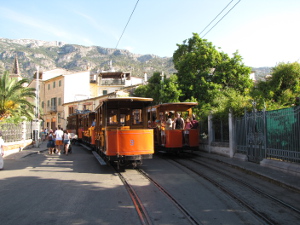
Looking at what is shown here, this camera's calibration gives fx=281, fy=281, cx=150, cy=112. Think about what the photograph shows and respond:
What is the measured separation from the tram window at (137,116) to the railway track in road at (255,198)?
10.9 feet

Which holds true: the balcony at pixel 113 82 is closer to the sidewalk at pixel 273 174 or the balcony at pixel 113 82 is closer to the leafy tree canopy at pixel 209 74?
the leafy tree canopy at pixel 209 74

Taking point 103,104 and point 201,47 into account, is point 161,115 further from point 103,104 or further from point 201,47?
point 201,47

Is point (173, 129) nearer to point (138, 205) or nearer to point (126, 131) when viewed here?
point (126, 131)

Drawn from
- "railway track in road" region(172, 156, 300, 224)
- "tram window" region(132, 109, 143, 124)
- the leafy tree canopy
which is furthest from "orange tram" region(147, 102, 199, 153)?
the leafy tree canopy

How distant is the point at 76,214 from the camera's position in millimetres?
5523

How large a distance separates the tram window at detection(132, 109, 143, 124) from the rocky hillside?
104669 mm

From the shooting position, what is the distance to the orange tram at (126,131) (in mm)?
10461

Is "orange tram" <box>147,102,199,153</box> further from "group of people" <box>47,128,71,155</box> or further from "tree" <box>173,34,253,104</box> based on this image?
"tree" <box>173,34,253,104</box>

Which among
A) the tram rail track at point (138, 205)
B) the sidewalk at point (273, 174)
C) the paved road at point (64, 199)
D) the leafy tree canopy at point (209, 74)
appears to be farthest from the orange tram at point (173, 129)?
the leafy tree canopy at point (209, 74)

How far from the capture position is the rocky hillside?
418ft

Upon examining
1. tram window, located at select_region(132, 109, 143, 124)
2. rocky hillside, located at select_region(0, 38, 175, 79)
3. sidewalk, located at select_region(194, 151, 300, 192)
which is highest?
rocky hillside, located at select_region(0, 38, 175, 79)

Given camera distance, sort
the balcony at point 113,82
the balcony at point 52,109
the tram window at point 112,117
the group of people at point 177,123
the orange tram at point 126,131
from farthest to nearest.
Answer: the balcony at point 113,82 < the balcony at point 52,109 < the group of people at point 177,123 < the tram window at point 112,117 < the orange tram at point 126,131

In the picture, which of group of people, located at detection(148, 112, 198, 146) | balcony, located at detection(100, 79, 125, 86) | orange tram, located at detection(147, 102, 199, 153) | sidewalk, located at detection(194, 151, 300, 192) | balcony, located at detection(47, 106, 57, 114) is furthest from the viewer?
balcony, located at detection(100, 79, 125, 86)

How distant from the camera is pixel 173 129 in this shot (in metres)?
14.9
